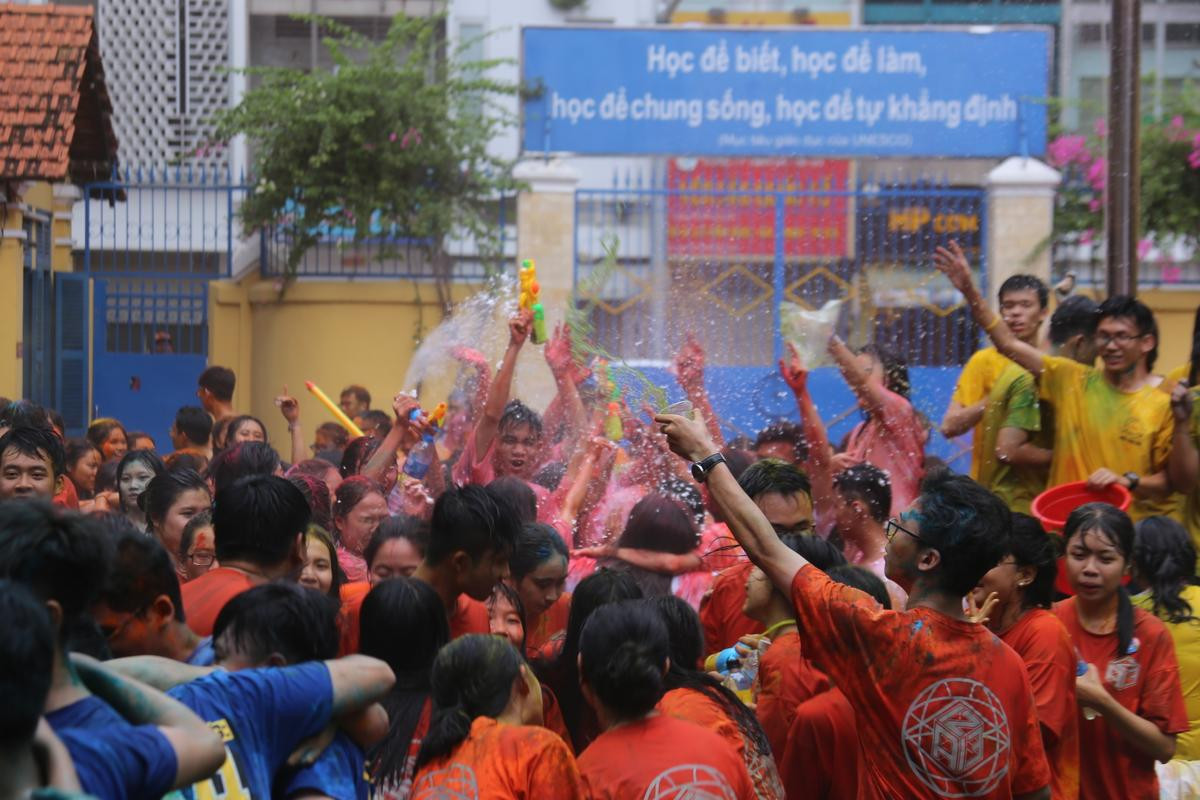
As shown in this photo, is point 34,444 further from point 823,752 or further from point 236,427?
point 823,752

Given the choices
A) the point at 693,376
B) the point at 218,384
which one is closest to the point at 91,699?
the point at 693,376

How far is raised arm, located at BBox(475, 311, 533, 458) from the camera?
21.4 feet

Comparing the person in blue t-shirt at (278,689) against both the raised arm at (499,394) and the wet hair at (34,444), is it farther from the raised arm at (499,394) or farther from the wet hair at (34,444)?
the raised arm at (499,394)

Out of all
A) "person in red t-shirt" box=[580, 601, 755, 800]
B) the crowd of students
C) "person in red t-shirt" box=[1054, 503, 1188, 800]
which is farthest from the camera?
"person in red t-shirt" box=[1054, 503, 1188, 800]

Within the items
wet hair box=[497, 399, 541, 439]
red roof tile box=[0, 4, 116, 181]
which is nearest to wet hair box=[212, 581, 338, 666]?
wet hair box=[497, 399, 541, 439]

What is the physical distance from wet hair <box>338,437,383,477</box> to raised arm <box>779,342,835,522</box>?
1932 mm

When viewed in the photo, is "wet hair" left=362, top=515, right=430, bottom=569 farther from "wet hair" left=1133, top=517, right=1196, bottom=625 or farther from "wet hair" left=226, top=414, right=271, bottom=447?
"wet hair" left=226, top=414, right=271, bottom=447

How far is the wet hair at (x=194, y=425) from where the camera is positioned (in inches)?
330

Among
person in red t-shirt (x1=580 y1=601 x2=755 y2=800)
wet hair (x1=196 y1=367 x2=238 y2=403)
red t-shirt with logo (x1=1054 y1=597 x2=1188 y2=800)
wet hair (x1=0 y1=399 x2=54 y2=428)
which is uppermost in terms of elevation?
wet hair (x1=196 y1=367 x2=238 y2=403)

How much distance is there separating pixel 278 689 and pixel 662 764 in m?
0.89

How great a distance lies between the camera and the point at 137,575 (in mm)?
3266

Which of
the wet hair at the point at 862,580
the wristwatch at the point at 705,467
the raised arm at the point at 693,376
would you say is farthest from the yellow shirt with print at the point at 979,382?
the wristwatch at the point at 705,467

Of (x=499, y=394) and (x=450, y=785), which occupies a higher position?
(x=499, y=394)

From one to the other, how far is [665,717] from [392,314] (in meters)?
11.3
